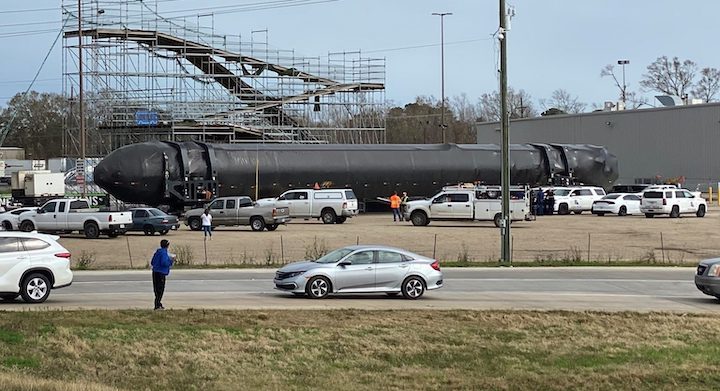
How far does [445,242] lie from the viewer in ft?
128

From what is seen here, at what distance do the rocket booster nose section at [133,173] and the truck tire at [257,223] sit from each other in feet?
22.4

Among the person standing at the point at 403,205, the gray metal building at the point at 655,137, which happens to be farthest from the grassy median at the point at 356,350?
the gray metal building at the point at 655,137

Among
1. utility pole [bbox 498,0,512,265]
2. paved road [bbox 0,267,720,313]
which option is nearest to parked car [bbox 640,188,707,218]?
utility pole [bbox 498,0,512,265]

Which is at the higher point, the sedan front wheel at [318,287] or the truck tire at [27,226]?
the truck tire at [27,226]

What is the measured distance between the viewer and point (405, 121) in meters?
144

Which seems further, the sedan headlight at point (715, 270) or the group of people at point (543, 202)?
the group of people at point (543, 202)

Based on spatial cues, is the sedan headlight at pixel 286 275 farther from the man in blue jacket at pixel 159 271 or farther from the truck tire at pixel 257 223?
the truck tire at pixel 257 223

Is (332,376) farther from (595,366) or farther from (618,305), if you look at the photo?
(618,305)

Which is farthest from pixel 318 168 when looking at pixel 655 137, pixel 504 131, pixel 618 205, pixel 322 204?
pixel 655 137

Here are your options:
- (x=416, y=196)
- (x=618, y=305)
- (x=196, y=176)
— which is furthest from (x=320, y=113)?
(x=618, y=305)

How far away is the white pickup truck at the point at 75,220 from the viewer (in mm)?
41156

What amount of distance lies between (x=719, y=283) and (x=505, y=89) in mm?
13256

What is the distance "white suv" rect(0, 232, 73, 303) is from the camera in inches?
792

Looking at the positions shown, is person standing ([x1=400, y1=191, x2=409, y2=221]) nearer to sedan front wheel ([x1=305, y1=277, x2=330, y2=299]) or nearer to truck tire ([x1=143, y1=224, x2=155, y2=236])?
truck tire ([x1=143, y1=224, x2=155, y2=236])
